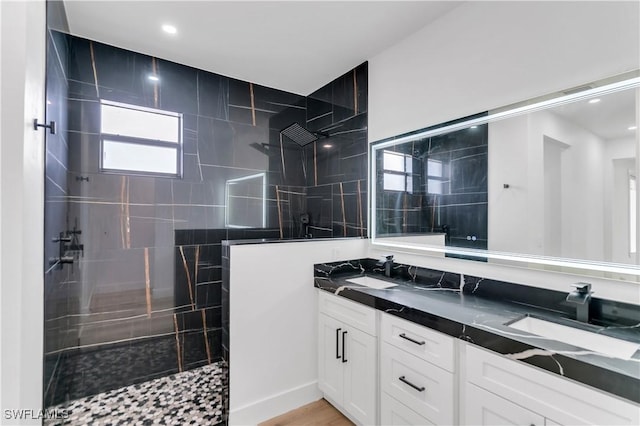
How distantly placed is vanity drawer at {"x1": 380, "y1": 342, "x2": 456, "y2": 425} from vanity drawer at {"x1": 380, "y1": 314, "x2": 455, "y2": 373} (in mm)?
32

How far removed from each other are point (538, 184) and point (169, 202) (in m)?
2.82

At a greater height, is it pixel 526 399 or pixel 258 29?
pixel 258 29

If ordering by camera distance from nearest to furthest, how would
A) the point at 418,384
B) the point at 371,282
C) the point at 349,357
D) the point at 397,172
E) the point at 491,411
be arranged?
1. the point at 491,411
2. the point at 418,384
3. the point at 349,357
4. the point at 371,282
5. the point at 397,172

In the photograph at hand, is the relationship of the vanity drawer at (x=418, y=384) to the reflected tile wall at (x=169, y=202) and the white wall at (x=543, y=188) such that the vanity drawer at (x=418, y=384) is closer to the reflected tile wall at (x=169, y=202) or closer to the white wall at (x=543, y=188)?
the white wall at (x=543, y=188)

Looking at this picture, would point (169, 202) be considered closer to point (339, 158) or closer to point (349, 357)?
point (339, 158)

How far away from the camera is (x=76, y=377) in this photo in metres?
2.30

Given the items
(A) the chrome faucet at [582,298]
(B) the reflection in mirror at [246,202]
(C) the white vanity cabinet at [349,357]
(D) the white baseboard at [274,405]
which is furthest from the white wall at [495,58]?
(D) the white baseboard at [274,405]

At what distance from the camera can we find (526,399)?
1.11 metres

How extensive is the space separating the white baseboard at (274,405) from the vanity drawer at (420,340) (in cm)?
93

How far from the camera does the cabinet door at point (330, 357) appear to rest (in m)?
2.06

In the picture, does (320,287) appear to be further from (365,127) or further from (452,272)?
(365,127)

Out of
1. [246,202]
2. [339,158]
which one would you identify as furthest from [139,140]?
[339,158]

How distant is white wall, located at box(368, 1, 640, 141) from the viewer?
138cm

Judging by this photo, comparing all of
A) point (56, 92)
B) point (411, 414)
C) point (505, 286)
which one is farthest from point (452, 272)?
point (56, 92)
